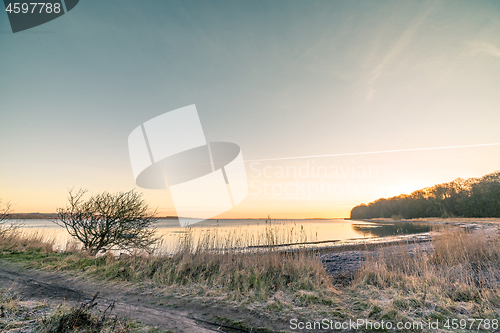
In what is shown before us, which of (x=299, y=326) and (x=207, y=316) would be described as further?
(x=207, y=316)

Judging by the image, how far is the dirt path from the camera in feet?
14.3

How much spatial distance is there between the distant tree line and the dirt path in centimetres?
5046

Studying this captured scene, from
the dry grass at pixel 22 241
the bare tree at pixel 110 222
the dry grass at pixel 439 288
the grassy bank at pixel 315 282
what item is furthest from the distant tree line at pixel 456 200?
the dry grass at pixel 22 241

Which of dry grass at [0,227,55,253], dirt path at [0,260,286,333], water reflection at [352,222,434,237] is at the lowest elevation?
water reflection at [352,222,434,237]

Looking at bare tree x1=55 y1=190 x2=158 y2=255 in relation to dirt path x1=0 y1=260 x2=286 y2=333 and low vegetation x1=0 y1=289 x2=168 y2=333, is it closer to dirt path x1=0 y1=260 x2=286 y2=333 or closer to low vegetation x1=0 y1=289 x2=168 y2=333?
dirt path x1=0 y1=260 x2=286 y2=333

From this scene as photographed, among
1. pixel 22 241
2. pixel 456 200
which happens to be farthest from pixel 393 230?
pixel 22 241

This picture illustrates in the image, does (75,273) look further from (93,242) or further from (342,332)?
(342,332)

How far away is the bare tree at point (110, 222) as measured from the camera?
10.9 metres

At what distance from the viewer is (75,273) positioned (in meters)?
7.76

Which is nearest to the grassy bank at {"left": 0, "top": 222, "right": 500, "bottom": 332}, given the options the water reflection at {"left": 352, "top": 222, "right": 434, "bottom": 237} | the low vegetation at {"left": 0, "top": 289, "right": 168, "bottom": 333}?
the low vegetation at {"left": 0, "top": 289, "right": 168, "bottom": 333}

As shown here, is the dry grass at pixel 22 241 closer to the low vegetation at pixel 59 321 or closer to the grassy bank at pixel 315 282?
the grassy bank at pixel 315 282

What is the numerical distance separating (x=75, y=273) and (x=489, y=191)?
7494cm

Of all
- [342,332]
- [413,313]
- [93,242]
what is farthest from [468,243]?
[93,242]

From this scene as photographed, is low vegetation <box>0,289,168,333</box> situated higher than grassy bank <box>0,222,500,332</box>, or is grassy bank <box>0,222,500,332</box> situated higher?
low vegetation <box>0,289,168,333</box>
